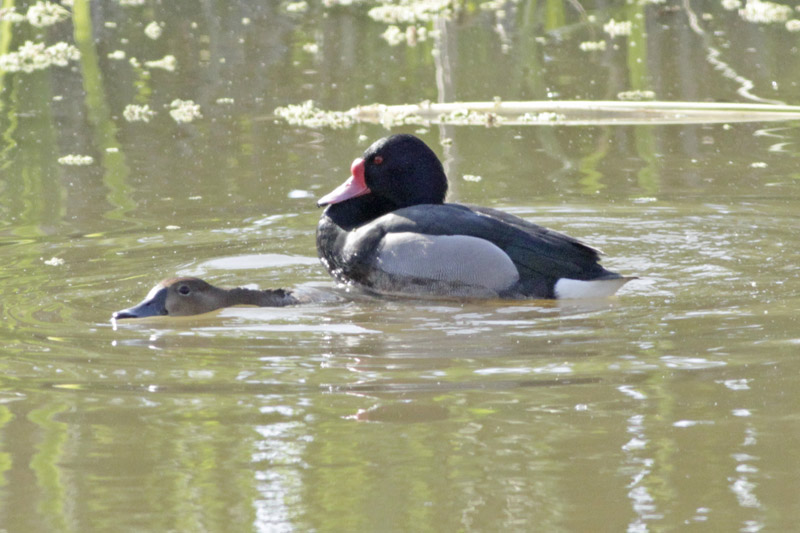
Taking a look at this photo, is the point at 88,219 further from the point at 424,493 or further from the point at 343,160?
the point at 424,493

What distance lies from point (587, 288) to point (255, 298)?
1.75 metres

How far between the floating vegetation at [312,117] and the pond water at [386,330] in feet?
0.56

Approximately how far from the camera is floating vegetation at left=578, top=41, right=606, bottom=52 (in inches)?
576

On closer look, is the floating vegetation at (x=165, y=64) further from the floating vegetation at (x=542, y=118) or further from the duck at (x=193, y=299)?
the duck at (x=193, y=299)

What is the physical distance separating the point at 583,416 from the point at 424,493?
871 millimetres

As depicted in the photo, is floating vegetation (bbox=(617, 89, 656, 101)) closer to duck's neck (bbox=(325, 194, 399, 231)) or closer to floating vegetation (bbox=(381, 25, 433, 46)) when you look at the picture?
floating vegetation (bbox=(381, 25, 433, 46))

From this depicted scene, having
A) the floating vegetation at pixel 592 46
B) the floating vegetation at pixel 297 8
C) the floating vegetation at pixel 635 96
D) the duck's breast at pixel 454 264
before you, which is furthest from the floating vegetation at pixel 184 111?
the floating vegetation at pixel 297 8

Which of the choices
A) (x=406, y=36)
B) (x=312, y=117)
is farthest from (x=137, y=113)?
(x=406, y=36)

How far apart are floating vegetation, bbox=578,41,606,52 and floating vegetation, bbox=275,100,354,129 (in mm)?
4272

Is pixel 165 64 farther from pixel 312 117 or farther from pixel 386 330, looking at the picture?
pixel 386 330

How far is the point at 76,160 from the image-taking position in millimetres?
9984

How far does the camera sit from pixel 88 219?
8398mm

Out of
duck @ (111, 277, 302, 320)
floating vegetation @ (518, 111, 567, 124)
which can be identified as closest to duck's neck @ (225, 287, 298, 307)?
duck @ (111, 277, 302, 320)

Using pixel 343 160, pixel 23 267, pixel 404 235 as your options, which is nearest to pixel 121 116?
pixel 343 160
